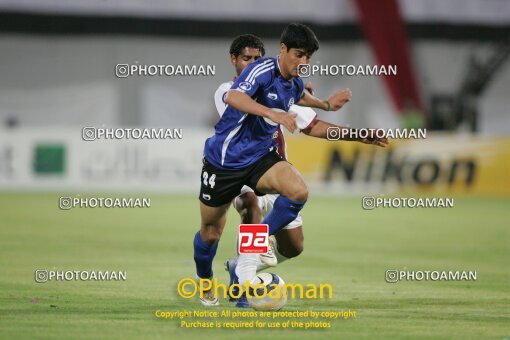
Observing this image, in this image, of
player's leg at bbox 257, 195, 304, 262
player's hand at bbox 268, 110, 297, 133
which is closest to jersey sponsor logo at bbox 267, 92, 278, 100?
player's hand at bbox 268, 110, 297, 133

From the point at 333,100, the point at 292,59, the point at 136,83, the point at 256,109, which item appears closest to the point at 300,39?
the point at 292,59

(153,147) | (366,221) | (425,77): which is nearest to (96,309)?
(366,221)

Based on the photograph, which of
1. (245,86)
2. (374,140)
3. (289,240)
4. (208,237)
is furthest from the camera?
(289,240)

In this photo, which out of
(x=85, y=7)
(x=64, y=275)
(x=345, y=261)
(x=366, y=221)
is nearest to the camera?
(x=64, y=275)

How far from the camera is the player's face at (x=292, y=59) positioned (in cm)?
785

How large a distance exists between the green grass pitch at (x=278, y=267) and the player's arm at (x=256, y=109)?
1.48 metres

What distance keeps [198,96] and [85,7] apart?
18.3ft

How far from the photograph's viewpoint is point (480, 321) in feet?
25.1

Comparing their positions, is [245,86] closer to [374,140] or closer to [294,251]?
[374,140]

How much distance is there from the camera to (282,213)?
7.98m

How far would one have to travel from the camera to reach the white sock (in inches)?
307

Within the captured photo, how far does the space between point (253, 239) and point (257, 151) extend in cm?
72

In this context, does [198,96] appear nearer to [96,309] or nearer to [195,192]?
[195,192]

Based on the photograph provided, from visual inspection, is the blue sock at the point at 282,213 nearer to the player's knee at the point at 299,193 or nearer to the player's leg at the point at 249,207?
the player's knee at the point at 299,193
